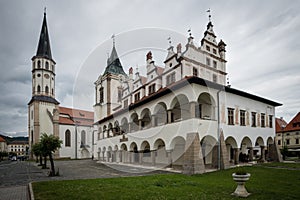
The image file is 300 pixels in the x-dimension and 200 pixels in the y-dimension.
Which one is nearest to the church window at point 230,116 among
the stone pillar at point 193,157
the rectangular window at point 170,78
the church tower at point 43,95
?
the stone pillar at point 193,157

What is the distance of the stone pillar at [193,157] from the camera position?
55.3 feet

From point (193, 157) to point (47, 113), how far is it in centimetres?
5106

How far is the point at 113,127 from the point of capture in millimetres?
35469

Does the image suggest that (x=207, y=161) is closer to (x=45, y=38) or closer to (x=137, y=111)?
(x=137, y=111)

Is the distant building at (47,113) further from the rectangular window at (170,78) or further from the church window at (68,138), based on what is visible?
the rectangular window at (170,78)

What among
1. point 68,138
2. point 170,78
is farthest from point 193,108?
point 68,138

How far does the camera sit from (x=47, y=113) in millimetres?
57312

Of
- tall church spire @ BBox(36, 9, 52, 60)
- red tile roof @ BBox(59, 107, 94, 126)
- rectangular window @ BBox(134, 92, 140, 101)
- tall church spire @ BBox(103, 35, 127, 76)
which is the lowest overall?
red tile roof @ BBox(59, 107, 94, 126)

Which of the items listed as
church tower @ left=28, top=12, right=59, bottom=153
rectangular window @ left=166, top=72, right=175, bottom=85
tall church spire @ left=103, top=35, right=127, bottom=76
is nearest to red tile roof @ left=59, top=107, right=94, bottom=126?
church tower @ left=28, top=12, right=59, bottom=153

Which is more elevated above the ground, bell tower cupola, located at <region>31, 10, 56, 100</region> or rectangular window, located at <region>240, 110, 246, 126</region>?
bell tower cupola, located at <region>31, 10, 56, 100</region>

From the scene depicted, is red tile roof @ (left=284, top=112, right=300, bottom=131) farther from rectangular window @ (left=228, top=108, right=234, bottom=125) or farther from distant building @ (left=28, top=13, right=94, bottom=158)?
distant building @ (left=28, top=13, right=94, bottom=158)

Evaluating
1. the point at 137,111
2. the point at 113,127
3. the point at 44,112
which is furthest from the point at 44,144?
the point at 44,112

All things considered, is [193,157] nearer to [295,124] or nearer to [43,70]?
[295,124]

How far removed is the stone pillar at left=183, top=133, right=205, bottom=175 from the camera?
1684cm
